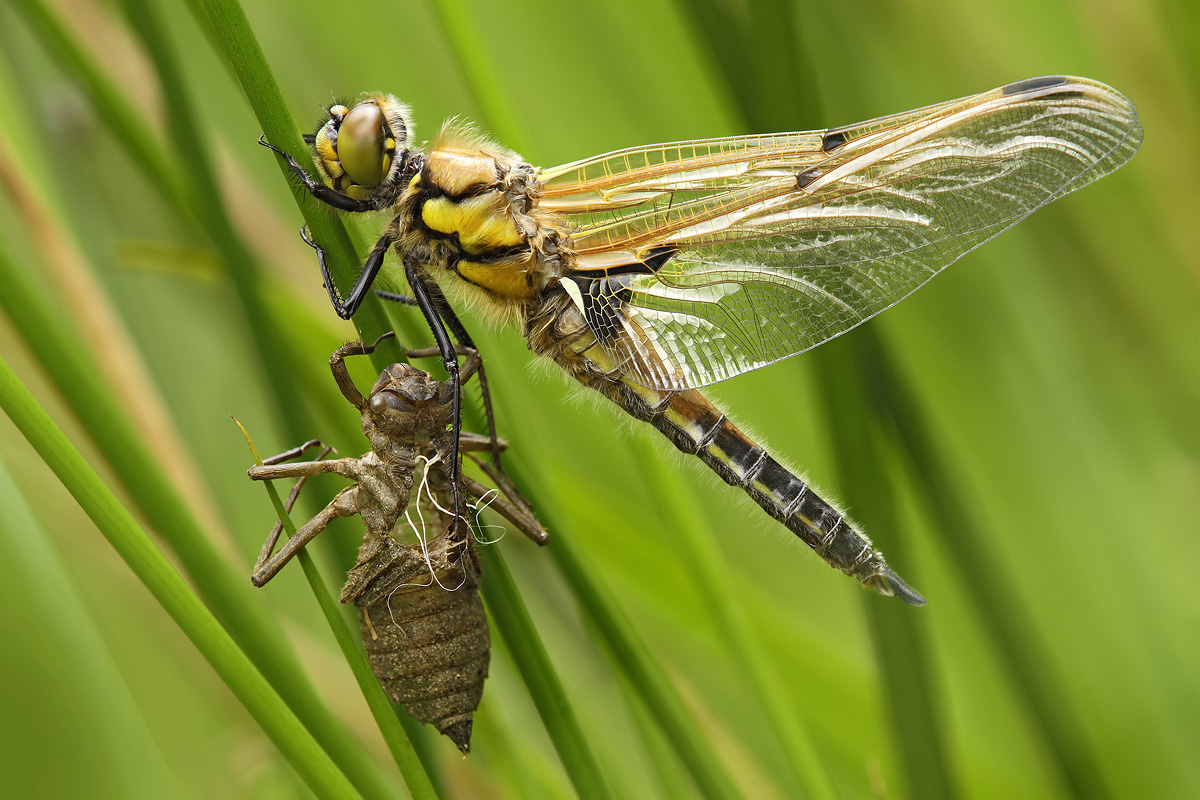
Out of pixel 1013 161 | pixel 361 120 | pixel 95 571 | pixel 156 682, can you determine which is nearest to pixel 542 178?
pixel 361 120

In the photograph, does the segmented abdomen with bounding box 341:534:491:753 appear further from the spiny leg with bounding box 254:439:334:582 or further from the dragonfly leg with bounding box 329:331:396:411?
the dragonfly leg with bounding box 329:331:396:411

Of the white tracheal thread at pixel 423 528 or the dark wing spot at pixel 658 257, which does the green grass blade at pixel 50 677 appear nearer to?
the white tracheal thread at pixel 423 528

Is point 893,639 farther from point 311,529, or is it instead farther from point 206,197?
point 206,197

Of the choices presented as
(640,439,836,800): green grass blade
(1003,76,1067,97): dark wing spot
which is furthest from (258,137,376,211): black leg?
(1003,76,1067,97): dark wing spot

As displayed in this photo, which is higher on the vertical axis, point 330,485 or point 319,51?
point 319,51

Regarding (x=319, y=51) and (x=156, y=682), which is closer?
(x=156, y=682)

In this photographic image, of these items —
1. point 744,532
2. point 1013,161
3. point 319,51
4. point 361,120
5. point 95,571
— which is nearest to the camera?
point 361,120

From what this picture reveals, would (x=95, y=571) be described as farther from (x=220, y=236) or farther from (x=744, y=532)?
(x=744, y=532)

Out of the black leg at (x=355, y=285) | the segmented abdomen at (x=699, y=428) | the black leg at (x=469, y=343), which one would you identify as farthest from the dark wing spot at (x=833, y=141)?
the black leg at (x=355, y=285)

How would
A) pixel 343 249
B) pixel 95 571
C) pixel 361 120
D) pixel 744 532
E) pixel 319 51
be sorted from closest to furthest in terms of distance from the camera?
1. pixel 343 249
2. pixel 361 120
3. pixel 95 571
4. pixel 319 51
5. pixel 744 532

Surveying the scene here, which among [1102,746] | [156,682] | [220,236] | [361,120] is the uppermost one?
[361,120]
